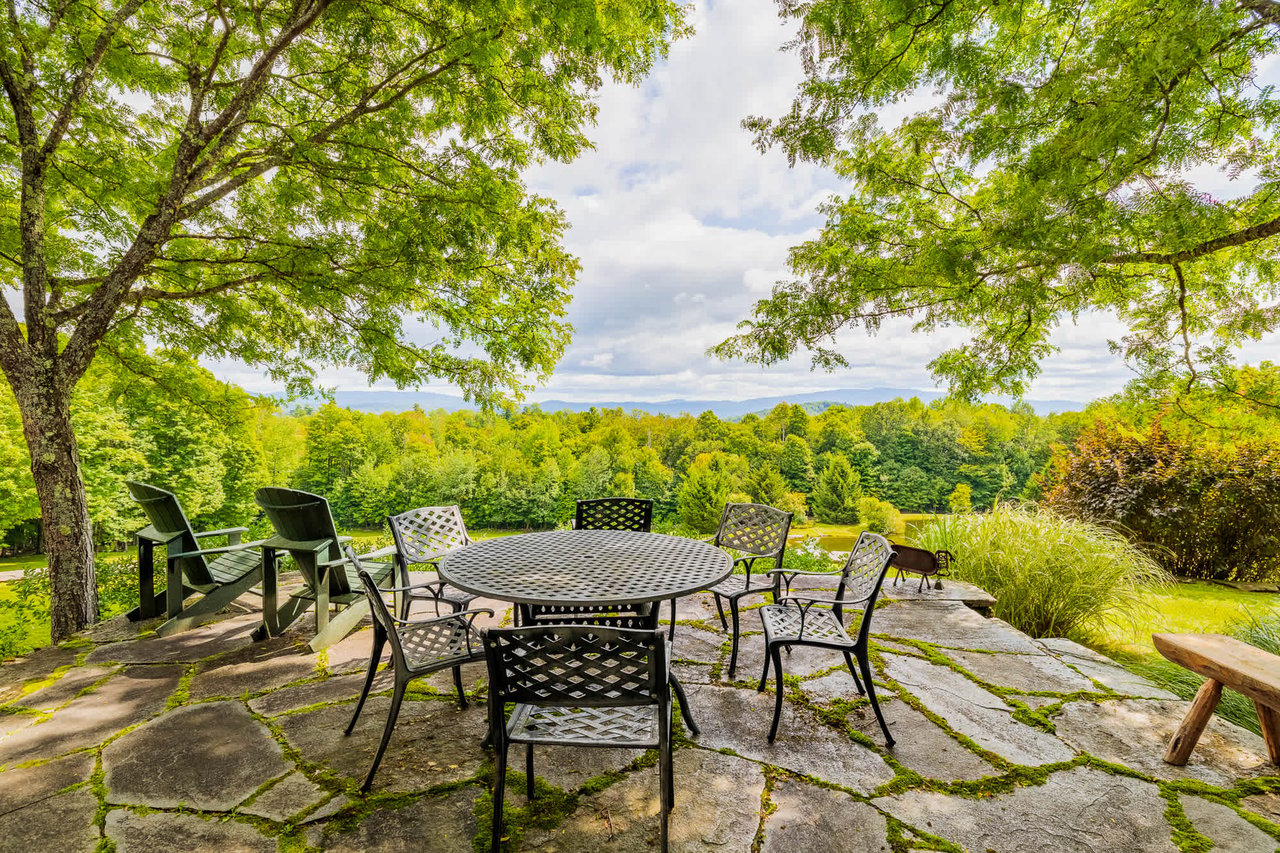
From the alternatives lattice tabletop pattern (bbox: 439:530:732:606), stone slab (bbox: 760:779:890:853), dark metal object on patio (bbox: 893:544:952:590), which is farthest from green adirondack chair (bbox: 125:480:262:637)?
dark metal object on patio (bbox: 893:544:952:590)

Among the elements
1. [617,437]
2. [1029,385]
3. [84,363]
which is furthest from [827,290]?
[617,437]

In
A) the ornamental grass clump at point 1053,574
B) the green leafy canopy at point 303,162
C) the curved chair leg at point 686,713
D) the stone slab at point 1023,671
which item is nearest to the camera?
the curved chair leg at point 686,713

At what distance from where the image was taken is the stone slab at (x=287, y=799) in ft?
5.65

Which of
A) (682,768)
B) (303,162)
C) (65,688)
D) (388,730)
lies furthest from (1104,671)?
(303,162)

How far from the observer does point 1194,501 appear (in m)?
5.82

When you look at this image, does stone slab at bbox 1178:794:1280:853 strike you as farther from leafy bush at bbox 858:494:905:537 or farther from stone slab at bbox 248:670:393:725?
leafy bush at bbox 858:494:905:537

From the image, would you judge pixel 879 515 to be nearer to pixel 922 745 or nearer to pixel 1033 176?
pixel 1033 176

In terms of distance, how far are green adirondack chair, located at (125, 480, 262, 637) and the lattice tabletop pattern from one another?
6.50ft

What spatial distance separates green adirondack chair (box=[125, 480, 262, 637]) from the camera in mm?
3266

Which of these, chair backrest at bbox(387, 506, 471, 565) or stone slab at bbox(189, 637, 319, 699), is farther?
chair backrest at bbox(387, 506, 471, 565)

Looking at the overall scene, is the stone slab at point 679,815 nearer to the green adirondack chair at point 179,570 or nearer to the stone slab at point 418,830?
the stone slab at point 418,830

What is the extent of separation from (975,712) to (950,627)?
1.22m

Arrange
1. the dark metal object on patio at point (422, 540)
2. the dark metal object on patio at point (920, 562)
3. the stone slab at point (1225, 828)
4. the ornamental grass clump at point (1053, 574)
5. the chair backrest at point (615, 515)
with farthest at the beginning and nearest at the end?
the dark metal object on patio at point (920, 562) < the ornamental grass clump at point (1053, 574) < the chair backrest at point (615, 515) < the dark metal object on patio at point (422, 540) < the stone slab at point (1225, 828)

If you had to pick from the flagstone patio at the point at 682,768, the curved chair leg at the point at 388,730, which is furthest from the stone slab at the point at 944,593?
the curved chair leg at the point at 388,730
